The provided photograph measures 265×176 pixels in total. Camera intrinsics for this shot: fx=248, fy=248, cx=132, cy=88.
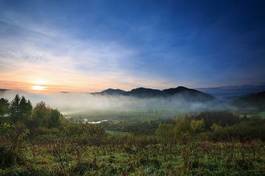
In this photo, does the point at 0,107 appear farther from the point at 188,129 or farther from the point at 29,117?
the point at 188,129

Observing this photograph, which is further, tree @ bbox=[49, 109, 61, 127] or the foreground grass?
tree @ bbox=[49, 109, 61, 127]

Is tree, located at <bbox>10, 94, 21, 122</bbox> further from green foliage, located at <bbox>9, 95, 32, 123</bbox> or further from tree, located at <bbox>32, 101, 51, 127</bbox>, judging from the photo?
tree, located at <bbox>32, 101, 51, 127</bbox>

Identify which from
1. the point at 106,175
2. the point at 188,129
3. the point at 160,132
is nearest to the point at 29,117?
the point at 160,132

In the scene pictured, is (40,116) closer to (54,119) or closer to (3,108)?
A: (54,119)

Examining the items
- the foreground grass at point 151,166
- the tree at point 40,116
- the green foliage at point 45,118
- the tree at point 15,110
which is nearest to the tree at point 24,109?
the tree at point 15,110

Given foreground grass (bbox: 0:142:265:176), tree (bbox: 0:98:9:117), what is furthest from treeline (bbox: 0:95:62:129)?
foreground grass (bbox: 0:142:265:176)

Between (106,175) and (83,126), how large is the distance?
94.9 meters

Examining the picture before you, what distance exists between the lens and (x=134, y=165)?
13.6 meters

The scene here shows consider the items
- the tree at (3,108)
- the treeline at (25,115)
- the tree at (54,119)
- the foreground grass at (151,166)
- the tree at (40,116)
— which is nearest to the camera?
the foreground grass at (151,166)

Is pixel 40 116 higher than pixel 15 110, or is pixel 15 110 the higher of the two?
pixel 15 110

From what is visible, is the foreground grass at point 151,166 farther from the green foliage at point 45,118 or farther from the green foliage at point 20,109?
the green foliage at point 20,109

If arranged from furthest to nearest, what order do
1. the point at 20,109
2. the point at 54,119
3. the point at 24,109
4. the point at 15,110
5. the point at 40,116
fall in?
the point at 54,119 → the point at 40,116 → the point at 24,109 → the point at 20,109 → the point at 15,110

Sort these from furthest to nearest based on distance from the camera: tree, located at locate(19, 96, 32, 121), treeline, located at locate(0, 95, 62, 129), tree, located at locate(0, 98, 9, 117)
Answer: tree, located at locate(19, 96, 32, 121) < treeline, located at locate(0, 95, 62, 129) < tree, located at locate(0, 98, 9, 117)

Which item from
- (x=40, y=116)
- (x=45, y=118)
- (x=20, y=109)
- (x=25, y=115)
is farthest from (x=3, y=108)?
(x=40, y=116)
